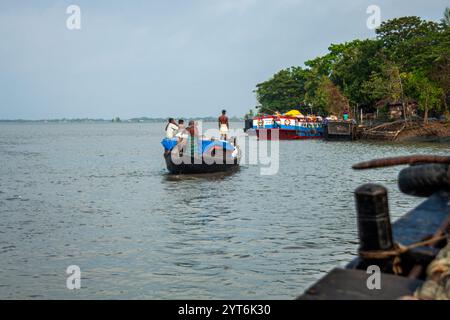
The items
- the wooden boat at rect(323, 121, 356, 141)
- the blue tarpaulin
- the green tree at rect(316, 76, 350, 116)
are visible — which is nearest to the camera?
the blue tarpaulin

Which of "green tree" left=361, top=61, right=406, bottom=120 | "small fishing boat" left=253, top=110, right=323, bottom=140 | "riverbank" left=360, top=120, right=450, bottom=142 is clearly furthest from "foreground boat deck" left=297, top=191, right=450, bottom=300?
"small fishing boat" left=253, top=110, right=323, bottom=140

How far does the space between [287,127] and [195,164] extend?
36.4 metres

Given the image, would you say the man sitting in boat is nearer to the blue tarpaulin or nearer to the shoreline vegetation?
the blue tarpaulin

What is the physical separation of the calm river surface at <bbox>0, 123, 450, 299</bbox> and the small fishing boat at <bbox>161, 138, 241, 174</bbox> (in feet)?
2.26

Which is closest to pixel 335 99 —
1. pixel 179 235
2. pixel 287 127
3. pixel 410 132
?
pixel 287 127

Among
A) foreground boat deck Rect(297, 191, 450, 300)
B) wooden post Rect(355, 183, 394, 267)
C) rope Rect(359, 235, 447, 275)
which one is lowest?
foreground boat deck Rect(297, 191, 450, 300)

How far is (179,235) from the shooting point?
12609 millimetres

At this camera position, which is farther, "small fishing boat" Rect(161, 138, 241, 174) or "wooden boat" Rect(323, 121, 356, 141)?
"wooden boat" Rect(323, 121, 356, 141)

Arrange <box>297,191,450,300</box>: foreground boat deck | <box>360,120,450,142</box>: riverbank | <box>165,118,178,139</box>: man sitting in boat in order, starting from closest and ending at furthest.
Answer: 1. <box>297,191,450,300</box>: foreground boat deck
2. <box>165,118,178,139</box>: man sitting in boat
3. <box>360,120,450,142</box>: riverbank

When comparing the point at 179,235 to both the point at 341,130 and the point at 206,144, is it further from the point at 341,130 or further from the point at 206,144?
the point at 341,130

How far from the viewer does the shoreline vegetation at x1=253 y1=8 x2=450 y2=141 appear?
5053cm

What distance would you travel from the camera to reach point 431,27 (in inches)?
2308

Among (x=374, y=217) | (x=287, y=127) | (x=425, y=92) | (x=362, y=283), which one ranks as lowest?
(x=362, y=283)
